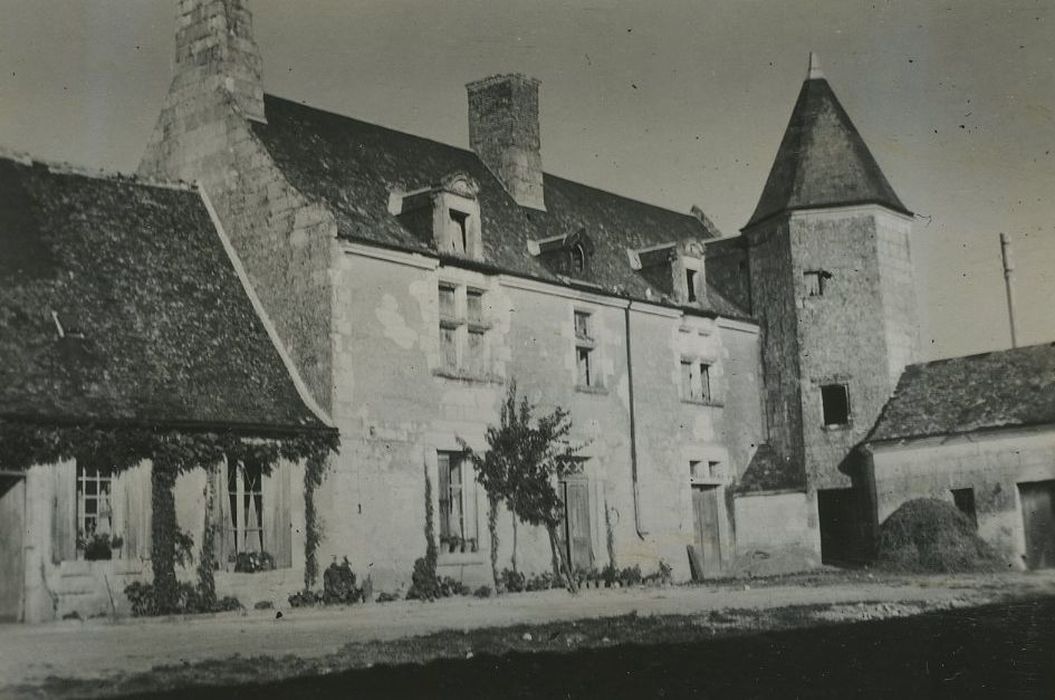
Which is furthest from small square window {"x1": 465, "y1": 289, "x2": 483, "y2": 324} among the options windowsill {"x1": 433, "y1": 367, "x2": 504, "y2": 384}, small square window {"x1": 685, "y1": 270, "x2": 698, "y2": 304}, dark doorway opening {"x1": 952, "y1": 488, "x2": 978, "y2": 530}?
dark doorway opening {"x1": 952, "y1": 488, "x2": 978, "y2": 530}

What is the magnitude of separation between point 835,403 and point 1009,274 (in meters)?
13.7

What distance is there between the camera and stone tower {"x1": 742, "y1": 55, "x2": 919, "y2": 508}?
27.2 metres

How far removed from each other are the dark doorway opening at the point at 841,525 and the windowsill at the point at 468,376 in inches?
368

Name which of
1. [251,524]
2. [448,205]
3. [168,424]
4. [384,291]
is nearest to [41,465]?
[168,424]

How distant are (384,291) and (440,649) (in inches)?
371

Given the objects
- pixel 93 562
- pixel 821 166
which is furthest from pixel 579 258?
pixel 93 562

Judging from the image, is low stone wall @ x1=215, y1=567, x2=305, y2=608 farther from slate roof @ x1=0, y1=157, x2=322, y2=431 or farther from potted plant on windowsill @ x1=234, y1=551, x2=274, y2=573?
slate roof @ x1=0, y1=157, x2=322, y2=431

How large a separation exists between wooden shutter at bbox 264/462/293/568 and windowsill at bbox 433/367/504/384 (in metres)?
3.45

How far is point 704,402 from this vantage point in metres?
26.9

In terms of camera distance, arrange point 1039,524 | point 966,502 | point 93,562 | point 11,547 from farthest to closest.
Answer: point 966,502
point 1039,524
point 93,562
point 11,547

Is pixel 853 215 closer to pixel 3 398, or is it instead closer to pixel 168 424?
pixel 168 424

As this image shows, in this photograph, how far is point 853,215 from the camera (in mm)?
27578

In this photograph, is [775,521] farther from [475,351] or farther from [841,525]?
[475,351]

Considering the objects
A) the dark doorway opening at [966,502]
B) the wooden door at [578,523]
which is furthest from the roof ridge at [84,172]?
the dark doorway opening at [966,502]
